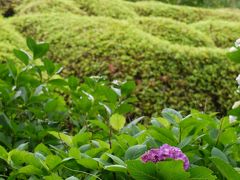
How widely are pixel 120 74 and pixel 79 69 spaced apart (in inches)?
12.4

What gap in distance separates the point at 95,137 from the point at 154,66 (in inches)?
82.3

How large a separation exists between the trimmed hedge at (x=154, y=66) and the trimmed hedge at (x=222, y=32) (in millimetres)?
1255

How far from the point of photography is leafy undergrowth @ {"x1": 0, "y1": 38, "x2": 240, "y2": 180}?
3.29 feet

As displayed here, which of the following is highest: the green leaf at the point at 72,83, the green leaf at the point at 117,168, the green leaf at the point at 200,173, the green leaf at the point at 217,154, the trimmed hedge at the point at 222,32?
the green leaf at the point at 200,173

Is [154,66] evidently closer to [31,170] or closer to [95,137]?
[95,137]

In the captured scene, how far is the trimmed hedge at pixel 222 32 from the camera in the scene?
5098mm

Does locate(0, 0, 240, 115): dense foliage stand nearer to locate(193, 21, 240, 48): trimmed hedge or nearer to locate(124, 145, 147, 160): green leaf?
locate(193, 21, 240, 48): trimmed hedge

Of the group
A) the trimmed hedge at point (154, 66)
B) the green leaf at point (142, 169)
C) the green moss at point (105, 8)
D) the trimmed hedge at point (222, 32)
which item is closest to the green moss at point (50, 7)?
the green moss at point (105, 8)

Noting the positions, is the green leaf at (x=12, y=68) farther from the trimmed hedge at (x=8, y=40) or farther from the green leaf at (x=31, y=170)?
the trimmed hedge at (x=8, y=40)

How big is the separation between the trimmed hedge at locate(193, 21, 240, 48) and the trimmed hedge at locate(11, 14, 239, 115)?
1.25 metres

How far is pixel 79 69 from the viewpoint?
3656mm

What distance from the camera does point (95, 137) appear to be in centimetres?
150

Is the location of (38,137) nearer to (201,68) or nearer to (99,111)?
(99,111)

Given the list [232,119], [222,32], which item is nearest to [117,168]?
[232,119]
